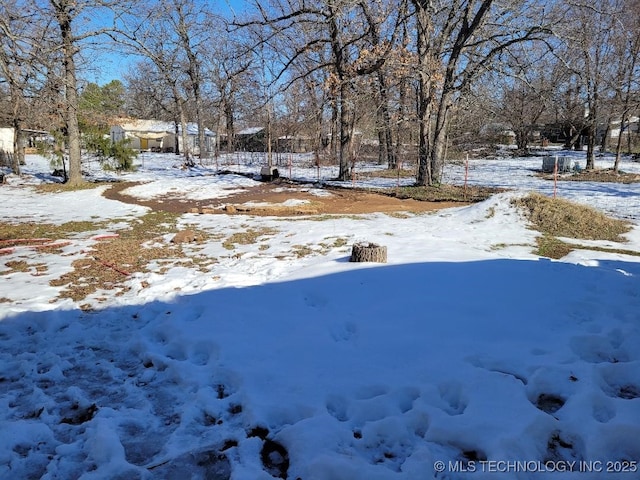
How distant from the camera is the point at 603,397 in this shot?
248 centimetres

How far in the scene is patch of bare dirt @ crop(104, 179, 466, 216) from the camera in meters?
11.4

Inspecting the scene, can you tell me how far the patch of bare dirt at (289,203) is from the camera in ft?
37.5

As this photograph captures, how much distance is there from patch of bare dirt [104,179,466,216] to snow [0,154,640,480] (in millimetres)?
5686

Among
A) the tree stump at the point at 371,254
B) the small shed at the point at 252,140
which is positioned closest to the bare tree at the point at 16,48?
the tree stump at the point at 371,254

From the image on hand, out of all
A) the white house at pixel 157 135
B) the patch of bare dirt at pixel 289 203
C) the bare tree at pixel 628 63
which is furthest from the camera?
the white house at pixel 157 135

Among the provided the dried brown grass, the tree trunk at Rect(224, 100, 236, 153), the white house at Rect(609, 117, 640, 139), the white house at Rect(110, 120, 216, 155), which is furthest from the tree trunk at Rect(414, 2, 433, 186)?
the white house at Rect(110, 120, 216, 155)

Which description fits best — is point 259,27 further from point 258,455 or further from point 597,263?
point 258,455

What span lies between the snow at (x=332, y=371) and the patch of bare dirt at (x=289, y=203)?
5686 millimetres

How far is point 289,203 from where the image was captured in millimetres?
12555

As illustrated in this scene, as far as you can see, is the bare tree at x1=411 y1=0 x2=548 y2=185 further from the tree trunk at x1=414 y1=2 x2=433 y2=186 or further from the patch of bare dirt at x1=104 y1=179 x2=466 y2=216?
the patch of bare dirt at x1=104 y1=179 x2=466 y2=216

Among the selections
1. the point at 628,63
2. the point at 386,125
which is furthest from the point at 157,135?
the point at 628,63

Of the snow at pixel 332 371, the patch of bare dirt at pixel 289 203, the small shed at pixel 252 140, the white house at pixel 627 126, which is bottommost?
the snow at pixel 332 371

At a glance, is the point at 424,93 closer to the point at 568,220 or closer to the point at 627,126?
the point at 568,220

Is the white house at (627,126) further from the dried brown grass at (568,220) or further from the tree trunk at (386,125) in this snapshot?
the dried brown grass at (568,220)
